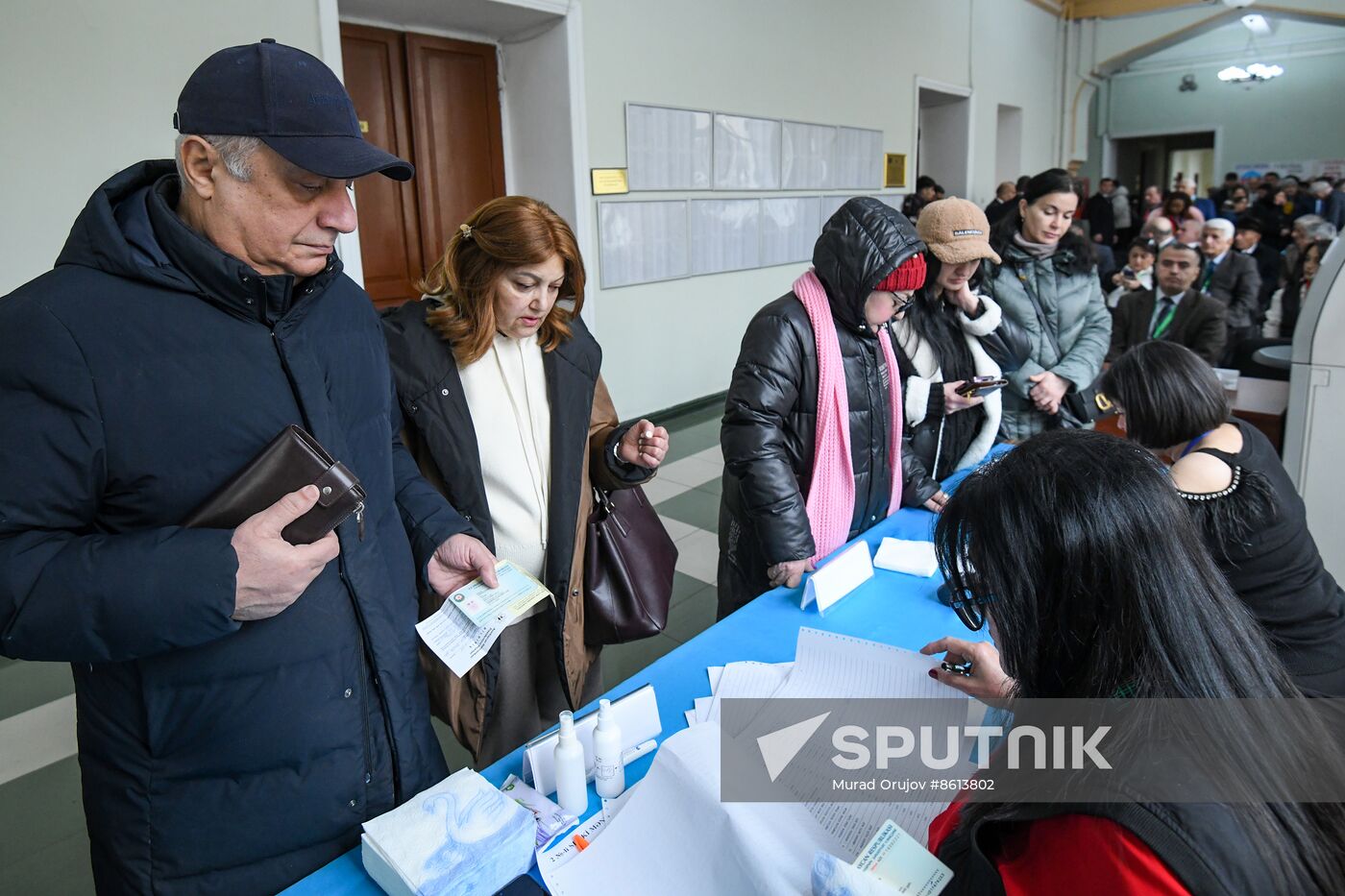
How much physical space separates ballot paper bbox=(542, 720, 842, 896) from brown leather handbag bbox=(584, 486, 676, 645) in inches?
26.7

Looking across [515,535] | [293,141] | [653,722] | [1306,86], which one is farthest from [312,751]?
[1306,86]

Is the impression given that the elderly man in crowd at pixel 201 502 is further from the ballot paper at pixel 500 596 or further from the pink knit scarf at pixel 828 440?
the pink knit scarf at pixel 828 440

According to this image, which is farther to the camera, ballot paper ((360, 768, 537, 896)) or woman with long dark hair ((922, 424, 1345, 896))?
ballot paper ((360, 768, 537, 896))

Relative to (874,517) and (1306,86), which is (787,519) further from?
(1306,86)

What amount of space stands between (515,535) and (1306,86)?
15.7 m

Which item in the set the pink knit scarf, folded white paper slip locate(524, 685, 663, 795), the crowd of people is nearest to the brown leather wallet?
the crowd of people

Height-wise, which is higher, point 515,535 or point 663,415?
point 515,535

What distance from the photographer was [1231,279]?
190 inches

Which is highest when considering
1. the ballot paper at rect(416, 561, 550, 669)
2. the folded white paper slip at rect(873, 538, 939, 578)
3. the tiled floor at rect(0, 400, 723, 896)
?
the ballot paper at rect(416, 561, 550, 669)

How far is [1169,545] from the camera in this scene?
76cm

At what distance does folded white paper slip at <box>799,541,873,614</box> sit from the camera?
63.4 inches

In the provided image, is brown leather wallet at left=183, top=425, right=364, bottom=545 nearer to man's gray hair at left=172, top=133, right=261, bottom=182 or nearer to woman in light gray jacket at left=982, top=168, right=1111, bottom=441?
man's gray hair at left=172, top=133, right=261, bottom=182

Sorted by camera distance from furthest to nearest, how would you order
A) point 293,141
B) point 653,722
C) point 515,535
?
point 515,535 < point 653,722 < point 293,141

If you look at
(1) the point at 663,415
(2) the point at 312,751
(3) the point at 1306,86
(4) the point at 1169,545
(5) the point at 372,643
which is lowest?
(1) the point at 663,415
